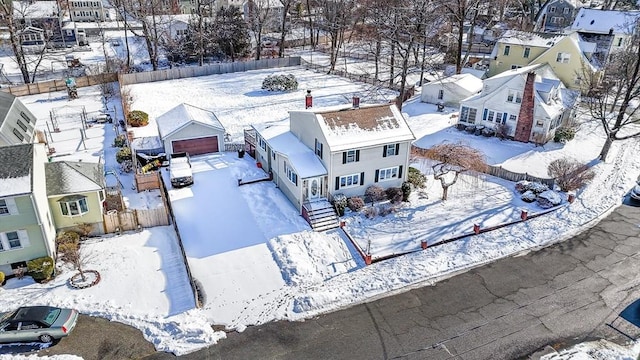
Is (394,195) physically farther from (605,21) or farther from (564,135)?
(605,21)

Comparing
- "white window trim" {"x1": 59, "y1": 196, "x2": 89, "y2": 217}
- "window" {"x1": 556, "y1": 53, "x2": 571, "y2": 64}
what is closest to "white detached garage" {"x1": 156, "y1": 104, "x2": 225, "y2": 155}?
"white window trim" {"x1": 59, "y1": 196, "x2": 89, "y2": 217}

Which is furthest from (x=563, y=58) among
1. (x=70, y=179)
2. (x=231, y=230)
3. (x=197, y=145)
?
(x=70, y=179)

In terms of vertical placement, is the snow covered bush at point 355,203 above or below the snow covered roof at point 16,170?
below

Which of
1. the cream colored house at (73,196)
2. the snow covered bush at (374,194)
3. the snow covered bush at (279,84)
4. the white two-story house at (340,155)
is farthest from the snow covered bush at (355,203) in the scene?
the snow covered bush at (279,84)

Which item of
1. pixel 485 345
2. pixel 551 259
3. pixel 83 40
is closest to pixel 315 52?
pixel 83 40

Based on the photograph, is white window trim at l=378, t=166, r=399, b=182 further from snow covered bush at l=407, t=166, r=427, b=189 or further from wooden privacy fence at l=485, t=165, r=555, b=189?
wooden privacy fence at l=485, t=165, r=555, b=189

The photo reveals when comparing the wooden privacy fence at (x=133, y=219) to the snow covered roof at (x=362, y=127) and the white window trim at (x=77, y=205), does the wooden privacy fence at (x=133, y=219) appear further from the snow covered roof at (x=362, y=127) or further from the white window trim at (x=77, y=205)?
the snow covered roof at (x=362, y=127)
